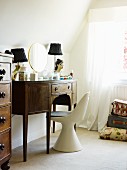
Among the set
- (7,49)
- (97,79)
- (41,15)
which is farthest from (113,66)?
(7,49)

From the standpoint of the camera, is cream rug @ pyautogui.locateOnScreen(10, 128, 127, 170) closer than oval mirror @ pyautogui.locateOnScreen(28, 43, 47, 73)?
Yes

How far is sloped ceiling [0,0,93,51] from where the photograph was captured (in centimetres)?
310

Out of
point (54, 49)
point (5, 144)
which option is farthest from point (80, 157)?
point (54, 49)

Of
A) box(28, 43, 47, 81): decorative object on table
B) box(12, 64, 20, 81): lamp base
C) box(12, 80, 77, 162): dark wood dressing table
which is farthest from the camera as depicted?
box(28, 43, 47, 81): decorative object on table

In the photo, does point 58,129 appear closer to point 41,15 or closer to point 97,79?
point 97,79

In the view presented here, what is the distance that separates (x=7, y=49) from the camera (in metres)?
3.33

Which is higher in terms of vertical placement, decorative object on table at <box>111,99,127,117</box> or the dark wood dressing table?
the dark wood dressing table

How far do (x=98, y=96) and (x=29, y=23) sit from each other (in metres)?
1.79

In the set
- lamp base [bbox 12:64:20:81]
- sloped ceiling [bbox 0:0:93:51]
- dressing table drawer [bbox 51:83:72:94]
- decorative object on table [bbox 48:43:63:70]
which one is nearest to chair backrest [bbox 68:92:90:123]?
dressing table drawer [bbox 51:83:72:94]

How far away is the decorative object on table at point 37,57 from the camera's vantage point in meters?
3.79

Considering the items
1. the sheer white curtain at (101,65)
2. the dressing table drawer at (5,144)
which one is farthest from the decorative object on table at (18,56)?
the sheer white curtain at (101,65)

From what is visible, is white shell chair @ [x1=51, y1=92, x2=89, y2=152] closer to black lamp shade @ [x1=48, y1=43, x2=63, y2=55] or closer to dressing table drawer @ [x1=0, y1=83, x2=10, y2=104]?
black lamp shade @ [x1=48, y1=43, x2=63, y2=55]

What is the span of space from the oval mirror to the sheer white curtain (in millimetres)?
940

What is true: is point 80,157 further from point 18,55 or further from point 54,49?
point 54,49
